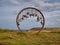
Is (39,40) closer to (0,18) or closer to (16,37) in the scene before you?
(16,37)

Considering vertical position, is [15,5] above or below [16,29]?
above

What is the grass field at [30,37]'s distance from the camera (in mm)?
2455

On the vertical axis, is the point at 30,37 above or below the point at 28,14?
below

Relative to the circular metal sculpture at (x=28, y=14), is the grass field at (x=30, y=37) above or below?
below

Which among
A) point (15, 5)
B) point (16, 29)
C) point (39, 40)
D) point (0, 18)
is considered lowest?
point (39, 40)

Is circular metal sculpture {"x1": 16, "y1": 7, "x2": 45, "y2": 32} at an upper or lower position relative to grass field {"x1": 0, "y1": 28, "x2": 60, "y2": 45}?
upper

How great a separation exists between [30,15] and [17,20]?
18cm

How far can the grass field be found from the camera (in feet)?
8.05

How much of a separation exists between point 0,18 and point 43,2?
62 centimetres

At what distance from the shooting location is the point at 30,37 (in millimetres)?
2506

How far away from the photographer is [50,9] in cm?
258

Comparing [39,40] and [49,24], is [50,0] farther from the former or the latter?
[39,40]

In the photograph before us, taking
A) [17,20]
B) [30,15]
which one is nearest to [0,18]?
[17,20]

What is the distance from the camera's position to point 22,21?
2.49 m
